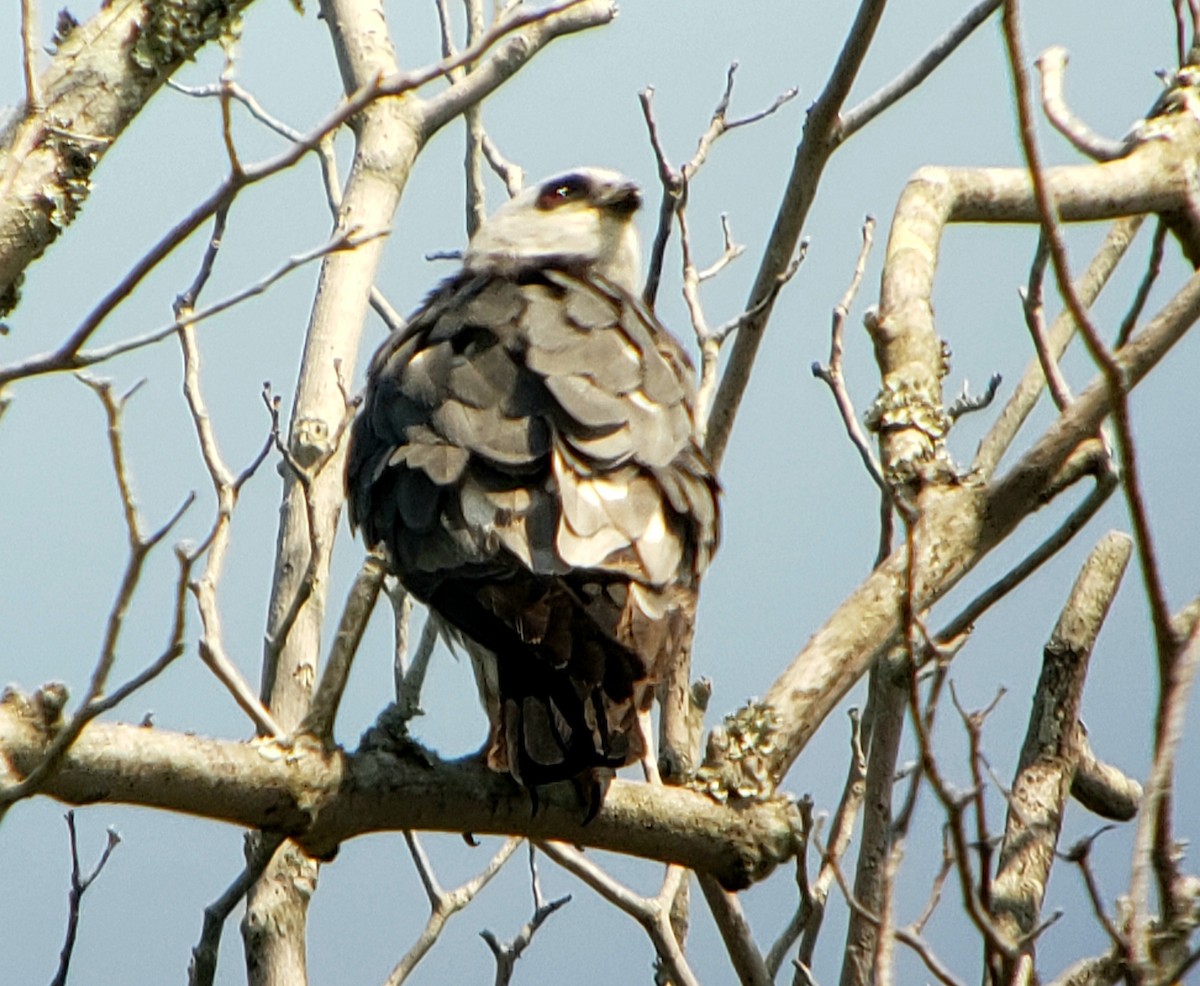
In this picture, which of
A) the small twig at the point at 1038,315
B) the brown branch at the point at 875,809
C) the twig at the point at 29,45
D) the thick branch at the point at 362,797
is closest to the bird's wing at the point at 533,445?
the thick branch at the point at 362,797

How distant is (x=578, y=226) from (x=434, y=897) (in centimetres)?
245

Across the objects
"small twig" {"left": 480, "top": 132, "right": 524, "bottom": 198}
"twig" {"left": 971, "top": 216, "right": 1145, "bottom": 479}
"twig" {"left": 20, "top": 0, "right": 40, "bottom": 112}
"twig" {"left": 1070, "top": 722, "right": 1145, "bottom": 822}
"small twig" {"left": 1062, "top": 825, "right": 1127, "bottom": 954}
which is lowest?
"small twig" {"left": 1062, "top": 825, "right": 1127, "bottom": 954}

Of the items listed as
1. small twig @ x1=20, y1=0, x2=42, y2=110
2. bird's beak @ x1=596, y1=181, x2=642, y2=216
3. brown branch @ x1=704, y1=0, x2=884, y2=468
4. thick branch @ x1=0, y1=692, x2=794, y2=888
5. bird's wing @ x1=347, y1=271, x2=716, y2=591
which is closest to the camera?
small twig @ x1=20, y1=0, x2=42, y2=110

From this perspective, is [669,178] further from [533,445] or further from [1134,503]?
[1134,503]

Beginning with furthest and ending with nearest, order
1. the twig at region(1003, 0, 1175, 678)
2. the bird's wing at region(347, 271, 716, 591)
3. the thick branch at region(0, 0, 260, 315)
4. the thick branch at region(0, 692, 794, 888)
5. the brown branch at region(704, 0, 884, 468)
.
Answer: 1. the brown branch at region(704, 0, 884, 468)
2. the bird's wing at region(347, 271, 716, 591)
3. the thick branch at region(0, 0, 260, 315)
4. the thick branch at region(0, 692, 794, 888)
5. the twig at region(1003, 0, 1175, 678)

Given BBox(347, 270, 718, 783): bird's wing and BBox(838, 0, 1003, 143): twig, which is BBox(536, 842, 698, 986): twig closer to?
BBox(347, 270, 718, 783): bird's wing

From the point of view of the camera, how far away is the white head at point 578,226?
5617mm

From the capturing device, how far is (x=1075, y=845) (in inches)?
90.4

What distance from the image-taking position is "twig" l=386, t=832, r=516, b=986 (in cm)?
412

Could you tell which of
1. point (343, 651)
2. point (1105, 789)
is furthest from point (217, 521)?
point (1105, 789)

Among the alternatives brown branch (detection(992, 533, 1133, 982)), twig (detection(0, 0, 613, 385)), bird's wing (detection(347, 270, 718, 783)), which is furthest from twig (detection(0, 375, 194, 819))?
brown branch (detection(992, 533, 1133, 982))

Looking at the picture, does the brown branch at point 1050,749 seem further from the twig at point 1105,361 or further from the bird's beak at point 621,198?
the bird's beak at point 621,198

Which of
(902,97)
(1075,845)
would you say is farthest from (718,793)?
(902,97)

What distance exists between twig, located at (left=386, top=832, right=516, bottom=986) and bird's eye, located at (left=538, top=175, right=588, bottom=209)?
2.35m
